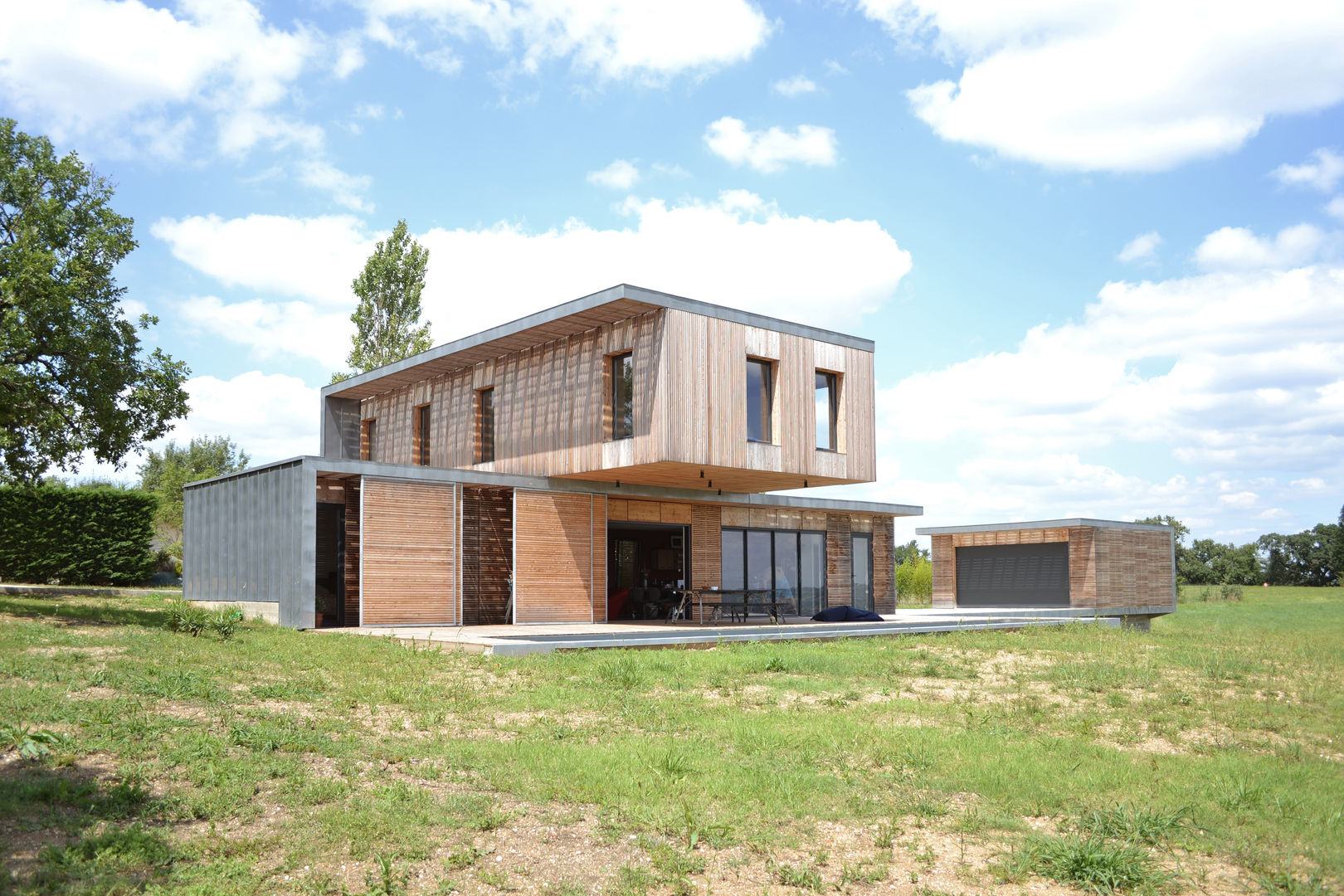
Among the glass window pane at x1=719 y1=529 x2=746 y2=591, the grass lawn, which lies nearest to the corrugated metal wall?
the grass lawn

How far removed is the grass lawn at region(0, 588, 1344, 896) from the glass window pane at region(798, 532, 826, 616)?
1257cm

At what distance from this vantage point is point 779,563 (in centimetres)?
2273

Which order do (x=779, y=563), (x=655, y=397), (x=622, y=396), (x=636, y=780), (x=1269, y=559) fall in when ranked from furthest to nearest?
(x=1269, y=559)
(x=779, y=563)
(x=622, y=396)
(x=655, y=397)
(x=636, y=780)

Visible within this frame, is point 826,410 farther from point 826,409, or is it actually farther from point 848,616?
point 848,616

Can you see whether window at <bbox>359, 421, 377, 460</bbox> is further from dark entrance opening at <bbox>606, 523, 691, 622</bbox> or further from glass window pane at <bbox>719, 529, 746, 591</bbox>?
glass window pane at <bbox>719, 529, 746, 591</bbox>

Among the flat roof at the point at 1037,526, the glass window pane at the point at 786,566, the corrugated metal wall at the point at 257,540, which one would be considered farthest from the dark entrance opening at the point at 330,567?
the flat roof at the point at 1037,526

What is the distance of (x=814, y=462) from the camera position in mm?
19297

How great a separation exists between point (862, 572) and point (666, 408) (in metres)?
10.2

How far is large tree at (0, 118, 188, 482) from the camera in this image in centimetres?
1459

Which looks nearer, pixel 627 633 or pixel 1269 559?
pixel 627 633

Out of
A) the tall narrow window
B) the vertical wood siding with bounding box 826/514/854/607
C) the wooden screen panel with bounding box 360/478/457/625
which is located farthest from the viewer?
the vertical wood siding with bounding box 826/514/854/607

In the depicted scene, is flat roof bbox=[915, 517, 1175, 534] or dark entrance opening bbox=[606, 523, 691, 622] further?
flat roof bbox=[915, 517, 1175, 534]

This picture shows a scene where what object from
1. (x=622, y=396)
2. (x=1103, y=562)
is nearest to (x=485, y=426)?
(x=622, y=396)

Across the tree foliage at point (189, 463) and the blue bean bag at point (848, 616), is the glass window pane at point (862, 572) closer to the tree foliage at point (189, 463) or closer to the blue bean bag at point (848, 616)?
the blue bean bag at point (848, 616)
